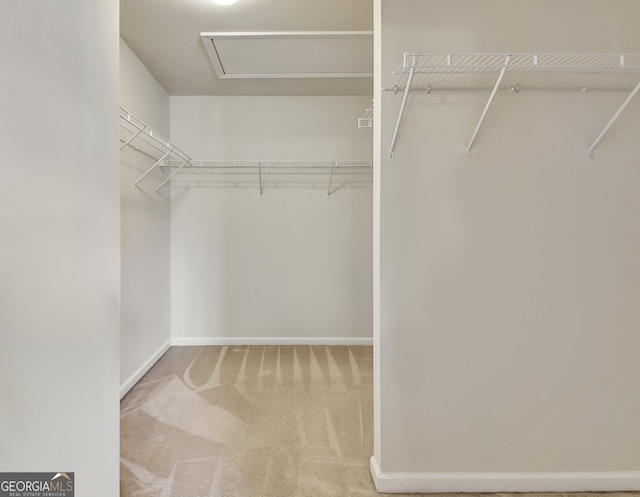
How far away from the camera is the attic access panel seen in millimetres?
2397

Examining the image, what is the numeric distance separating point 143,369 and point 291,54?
2768 millimetres

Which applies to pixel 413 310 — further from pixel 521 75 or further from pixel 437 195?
pixel 521 75

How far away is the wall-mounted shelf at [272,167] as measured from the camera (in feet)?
11.3

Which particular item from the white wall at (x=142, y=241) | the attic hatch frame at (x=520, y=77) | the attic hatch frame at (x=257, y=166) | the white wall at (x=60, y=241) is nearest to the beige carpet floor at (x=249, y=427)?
the white wall at (x=142, y=241)

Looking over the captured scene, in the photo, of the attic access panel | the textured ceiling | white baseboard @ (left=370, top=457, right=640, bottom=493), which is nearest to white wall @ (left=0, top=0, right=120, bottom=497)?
the textured ceiling

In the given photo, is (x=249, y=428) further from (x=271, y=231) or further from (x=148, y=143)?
(x=148, y=143)

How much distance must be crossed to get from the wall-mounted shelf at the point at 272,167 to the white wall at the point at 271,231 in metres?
0.08

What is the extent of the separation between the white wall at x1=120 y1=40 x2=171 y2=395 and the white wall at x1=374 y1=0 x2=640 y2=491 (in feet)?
6.64

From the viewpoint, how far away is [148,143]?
288cm

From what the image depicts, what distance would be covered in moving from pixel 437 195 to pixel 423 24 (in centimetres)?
77

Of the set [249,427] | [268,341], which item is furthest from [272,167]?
[249,427]

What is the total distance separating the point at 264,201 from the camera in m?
3.67

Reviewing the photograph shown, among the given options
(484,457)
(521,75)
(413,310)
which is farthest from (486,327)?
(521,75)

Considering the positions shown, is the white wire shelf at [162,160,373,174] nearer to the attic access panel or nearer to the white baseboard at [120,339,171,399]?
the attic access panel
